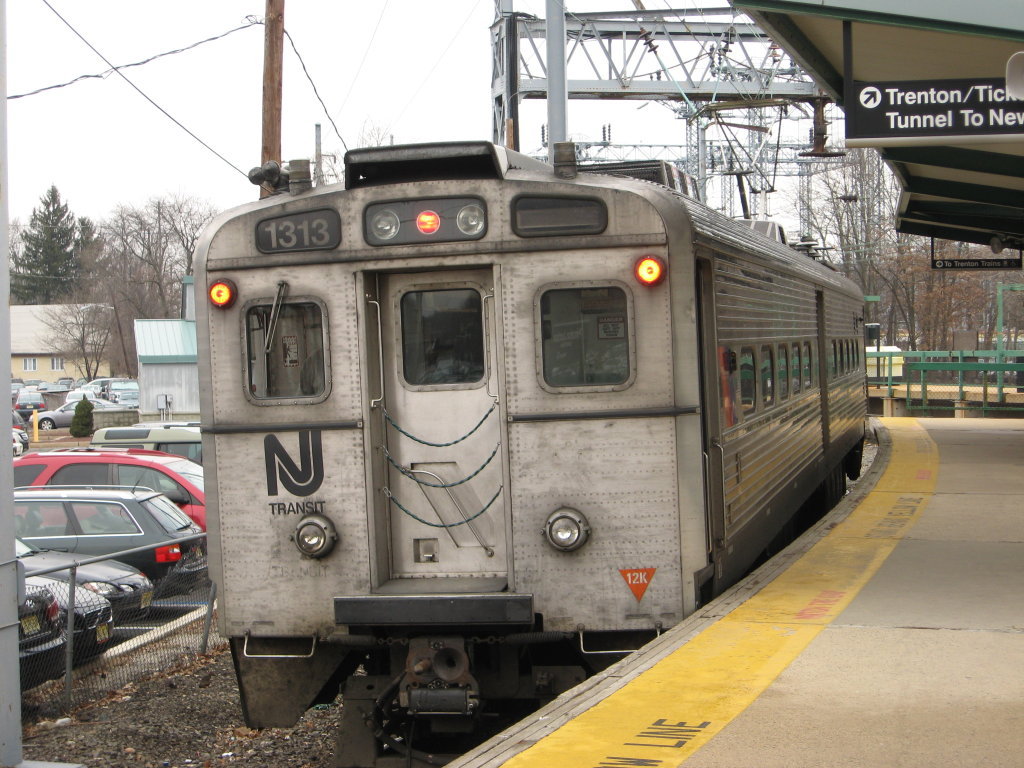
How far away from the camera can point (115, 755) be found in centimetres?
730

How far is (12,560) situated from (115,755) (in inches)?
59.5

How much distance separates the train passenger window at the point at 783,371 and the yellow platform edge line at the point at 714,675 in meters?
1.21

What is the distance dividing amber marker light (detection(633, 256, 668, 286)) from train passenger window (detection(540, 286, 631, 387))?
0.19 meters

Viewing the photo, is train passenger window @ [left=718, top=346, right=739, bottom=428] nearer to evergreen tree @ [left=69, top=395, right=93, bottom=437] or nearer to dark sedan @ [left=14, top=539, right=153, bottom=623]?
dark sedan @ [left=14, top=539, right=153, bottom=623]

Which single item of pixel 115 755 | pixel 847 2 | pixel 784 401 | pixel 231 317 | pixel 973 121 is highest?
pixel 847 2

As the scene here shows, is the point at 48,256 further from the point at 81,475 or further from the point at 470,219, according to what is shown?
the point at 470,219

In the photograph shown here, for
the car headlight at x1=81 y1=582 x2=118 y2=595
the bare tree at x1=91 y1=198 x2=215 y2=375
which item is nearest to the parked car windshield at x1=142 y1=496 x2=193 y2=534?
the car headlight at x1=81 y1=582 x2=118 y2=595

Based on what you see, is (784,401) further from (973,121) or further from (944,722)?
(944,722)

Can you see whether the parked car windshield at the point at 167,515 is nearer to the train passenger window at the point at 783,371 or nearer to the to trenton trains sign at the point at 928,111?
the train passenger window at the point at 783,371

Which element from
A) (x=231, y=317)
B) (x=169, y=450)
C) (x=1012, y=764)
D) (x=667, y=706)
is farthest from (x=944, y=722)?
(x=169, y=450)

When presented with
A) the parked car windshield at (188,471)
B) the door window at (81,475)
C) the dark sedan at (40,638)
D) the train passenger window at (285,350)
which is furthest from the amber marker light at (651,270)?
the door window at (81,475)

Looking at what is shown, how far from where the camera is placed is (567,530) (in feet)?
19.7

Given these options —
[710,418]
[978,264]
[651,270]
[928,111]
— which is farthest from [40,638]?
[978,264]

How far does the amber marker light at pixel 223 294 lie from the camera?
6367 millimetres
